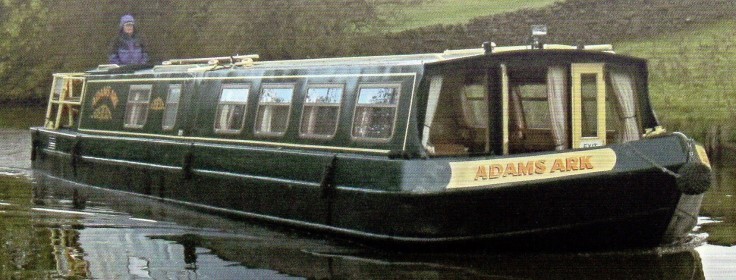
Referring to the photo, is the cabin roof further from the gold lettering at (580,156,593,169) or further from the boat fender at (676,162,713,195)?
the boat fender at (676,162,713,195)

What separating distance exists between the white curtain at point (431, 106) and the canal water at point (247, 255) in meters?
0.98

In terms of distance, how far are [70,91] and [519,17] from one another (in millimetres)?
13747

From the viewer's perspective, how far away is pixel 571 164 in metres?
11.3

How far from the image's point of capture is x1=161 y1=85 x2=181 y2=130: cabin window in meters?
16.3

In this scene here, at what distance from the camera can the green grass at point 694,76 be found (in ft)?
72.3

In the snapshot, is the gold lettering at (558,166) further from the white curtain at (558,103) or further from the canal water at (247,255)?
the white curtain at (558,103)

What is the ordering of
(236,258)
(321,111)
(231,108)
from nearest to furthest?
(236,258) < (321,111) < (231,108)

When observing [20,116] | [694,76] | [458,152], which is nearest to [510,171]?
[458,152]

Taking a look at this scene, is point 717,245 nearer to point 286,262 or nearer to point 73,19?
point 286,262

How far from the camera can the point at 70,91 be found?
2005 cm

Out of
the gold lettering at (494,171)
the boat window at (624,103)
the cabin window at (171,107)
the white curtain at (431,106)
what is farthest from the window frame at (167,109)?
the gold lettering at (494,171)

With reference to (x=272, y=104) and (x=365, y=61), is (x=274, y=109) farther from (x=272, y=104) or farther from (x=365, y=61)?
(x=365, y=61)

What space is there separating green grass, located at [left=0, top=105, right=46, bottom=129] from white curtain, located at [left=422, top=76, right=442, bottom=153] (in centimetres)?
1995

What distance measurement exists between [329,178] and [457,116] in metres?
1.29
